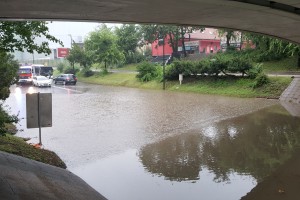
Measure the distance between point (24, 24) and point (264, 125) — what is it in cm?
1082

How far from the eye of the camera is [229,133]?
13.5 metres

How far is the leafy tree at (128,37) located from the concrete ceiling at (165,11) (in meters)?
48.0

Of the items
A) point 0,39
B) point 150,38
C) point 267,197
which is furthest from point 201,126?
point 150,38

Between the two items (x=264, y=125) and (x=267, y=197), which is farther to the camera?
(x=264, y=125)

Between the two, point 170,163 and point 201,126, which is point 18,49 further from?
point 201,126

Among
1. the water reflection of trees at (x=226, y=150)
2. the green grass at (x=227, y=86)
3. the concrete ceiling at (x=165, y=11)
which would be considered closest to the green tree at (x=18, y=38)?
the concrete ceiling at (x=165, y=11)

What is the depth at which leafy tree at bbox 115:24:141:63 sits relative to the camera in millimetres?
57469

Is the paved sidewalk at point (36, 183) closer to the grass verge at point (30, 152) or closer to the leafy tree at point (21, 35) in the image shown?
the grass verge at point (30, 152)

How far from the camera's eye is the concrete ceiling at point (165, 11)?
707 cm

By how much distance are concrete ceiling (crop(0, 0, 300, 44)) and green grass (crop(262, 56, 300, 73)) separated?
2288 cm

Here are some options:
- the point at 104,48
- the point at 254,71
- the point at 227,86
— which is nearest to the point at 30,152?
the point at 227,86

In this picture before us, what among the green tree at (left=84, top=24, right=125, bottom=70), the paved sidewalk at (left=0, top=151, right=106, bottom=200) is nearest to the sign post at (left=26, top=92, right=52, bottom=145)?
the paved sidewalk at (left=0, top=151, right=106, bottom=200)

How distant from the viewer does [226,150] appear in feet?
36.1

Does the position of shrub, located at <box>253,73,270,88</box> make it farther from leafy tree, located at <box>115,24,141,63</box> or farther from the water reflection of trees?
leafy tree, located at <box>115,24,141,63</box>
